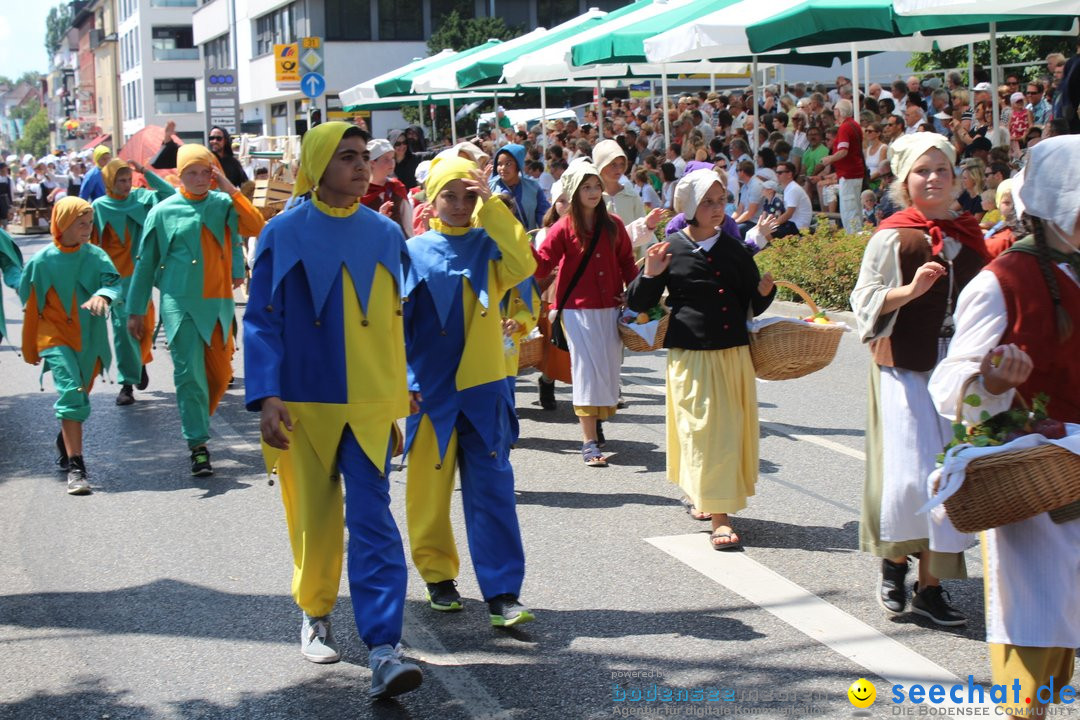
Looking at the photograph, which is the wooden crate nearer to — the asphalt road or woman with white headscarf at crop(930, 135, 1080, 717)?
the asphalt road

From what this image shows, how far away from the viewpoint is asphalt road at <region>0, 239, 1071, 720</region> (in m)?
4.92

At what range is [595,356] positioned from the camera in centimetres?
877

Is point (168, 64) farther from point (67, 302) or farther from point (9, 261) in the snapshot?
point (67, 302)

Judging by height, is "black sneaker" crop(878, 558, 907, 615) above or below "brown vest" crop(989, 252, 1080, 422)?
below

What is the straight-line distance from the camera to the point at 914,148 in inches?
211

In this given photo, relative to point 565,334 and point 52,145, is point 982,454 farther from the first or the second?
point 52,145

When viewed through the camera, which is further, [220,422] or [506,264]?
[220,422]

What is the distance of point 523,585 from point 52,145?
176038 millimetres

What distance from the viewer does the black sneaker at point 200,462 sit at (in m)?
8.73

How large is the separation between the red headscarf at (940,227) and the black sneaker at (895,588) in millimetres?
1269

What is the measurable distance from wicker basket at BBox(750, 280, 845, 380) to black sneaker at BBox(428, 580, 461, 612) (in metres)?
1.99

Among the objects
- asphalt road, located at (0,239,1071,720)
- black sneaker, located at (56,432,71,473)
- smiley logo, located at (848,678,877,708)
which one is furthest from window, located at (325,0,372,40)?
smiley logo, located at (848,678,877,708)

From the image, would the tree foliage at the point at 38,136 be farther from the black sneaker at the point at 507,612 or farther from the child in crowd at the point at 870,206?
the black sneaker at the point at 507,612

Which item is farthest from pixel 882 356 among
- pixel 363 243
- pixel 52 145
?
pixel 52 145
